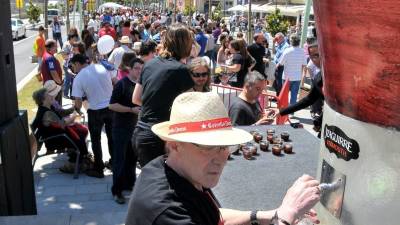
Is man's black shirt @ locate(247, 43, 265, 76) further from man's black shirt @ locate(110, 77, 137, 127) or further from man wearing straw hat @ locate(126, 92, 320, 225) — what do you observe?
man wearing straw hat @ locate(126, 92, 320, 225)

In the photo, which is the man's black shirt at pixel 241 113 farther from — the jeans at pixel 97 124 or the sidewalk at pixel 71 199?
the jeans at pixel 97 124

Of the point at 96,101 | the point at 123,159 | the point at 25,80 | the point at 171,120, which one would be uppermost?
the point at 171,120

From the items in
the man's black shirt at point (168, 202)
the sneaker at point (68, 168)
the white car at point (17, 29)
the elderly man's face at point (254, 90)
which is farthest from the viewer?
the white car at point (17, 29)

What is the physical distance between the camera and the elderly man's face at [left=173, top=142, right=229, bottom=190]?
181 cm

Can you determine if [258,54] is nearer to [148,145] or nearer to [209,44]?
[209,44]

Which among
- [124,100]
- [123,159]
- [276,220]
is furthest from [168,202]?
[123,159]

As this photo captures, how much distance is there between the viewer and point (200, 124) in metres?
1.78

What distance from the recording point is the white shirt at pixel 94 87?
6.01 m

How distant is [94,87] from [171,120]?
4.40 meters

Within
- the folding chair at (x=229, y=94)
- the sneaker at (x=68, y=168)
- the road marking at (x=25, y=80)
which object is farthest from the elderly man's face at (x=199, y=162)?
the road marking at (x=25, y=80)

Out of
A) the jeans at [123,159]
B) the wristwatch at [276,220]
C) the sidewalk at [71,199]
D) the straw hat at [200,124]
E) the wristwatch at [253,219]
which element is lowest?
the sidewalk at [71,199]

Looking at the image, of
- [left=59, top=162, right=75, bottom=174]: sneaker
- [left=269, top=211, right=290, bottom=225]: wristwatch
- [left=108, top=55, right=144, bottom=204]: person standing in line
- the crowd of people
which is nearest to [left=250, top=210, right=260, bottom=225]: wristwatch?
the crowd of people

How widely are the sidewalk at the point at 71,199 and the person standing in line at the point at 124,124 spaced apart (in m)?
0.30

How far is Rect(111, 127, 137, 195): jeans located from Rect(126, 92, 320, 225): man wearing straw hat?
3.35 meters
